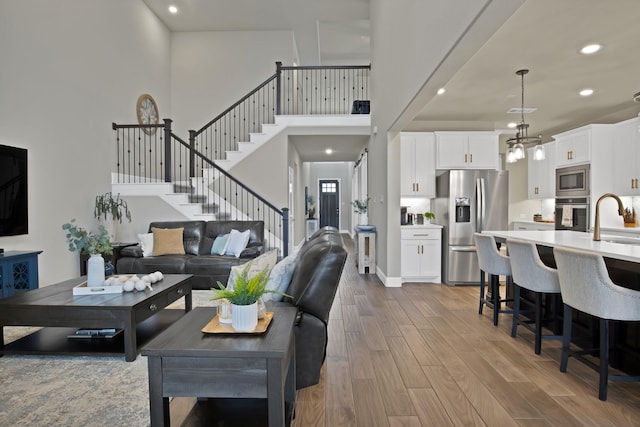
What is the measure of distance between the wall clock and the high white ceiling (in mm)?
1957

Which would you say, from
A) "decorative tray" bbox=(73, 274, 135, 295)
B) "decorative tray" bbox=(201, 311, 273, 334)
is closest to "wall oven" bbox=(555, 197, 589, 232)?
"decorative tray" bbox=(201, 311, 273, 334)

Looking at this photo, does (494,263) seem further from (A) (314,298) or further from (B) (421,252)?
(A) (314,298)

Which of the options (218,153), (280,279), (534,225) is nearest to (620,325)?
(280,279)

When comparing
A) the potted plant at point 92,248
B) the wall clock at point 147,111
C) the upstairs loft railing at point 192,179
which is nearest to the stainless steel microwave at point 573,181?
the upstairs loft railing at point 192,179

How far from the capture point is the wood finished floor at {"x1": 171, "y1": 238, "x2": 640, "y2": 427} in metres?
2.08

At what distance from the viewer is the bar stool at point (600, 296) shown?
2199mm

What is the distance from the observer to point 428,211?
634 cm

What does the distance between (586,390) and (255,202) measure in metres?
6.44

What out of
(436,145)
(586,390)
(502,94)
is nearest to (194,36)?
(436,145)

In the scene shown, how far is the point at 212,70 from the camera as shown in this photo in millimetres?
8711

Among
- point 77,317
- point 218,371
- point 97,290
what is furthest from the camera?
point 97,290

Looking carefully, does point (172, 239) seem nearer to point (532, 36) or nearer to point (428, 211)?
point (428, 211)

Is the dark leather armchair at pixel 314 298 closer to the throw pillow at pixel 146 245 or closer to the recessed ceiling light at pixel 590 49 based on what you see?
the recessed ceiling light at pixel 590 49

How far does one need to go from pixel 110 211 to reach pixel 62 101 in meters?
1.73
